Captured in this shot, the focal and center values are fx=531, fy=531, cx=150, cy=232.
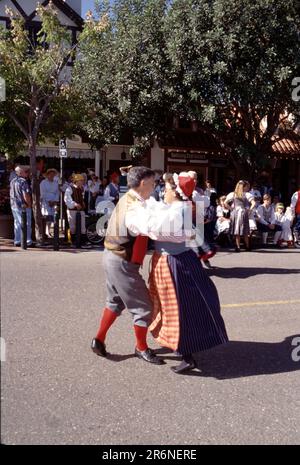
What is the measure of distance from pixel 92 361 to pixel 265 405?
4.88 ft

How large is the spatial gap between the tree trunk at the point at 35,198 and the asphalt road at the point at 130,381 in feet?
16.4

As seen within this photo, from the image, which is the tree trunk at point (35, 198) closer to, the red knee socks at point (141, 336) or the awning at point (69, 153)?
the awning at point (69, 153)

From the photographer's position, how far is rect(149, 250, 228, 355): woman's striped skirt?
4348mm

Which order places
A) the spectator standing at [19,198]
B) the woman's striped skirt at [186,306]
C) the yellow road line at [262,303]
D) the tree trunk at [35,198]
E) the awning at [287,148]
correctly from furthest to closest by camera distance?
the awning at [287,148], the tree trunk at [35,198], the spectator standing at [19,198], the yellow road line at [262,303], the woman's striped skirt at [186,306]

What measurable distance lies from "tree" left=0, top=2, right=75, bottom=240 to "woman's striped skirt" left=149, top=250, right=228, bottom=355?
7.82m

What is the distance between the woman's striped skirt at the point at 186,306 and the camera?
435cm

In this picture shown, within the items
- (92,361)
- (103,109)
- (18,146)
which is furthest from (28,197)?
(92,361)

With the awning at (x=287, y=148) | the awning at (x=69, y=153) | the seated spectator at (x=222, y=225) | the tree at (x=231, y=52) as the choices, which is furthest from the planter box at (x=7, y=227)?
the awning at (x=287, y=148)

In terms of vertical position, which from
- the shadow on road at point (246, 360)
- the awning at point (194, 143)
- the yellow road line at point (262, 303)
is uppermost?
the awning at point (194, 143)

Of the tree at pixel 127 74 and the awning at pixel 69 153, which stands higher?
the tree at pixel 127 74

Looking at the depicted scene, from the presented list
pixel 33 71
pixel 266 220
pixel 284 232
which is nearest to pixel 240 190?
pixel 266 220

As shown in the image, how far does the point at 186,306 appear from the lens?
4.35 metres

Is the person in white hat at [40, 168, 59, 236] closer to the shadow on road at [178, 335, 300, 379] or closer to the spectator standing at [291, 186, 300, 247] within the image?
the spectator standing at [291, 186, 300, 247]

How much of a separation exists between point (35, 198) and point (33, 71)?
280 centimetres
